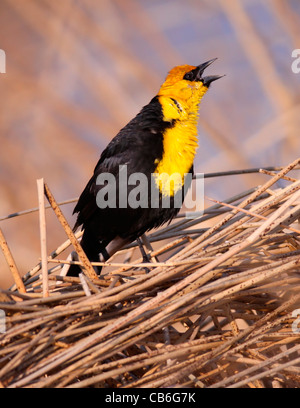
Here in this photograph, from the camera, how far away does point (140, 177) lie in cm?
203

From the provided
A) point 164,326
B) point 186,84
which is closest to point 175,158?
point 186,84

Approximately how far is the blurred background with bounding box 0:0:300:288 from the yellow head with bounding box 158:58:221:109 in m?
0.18

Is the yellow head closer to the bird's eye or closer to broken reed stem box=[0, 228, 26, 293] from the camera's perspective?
the bird's eye

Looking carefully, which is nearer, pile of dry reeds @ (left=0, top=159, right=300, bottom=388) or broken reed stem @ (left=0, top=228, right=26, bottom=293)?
pile of dry reeds @ (left=0, top=159, right=300, bottom=388)

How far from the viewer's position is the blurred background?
237 cm

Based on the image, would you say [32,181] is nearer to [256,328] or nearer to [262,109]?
[262,109]

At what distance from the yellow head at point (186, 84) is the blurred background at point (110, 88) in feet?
0.60

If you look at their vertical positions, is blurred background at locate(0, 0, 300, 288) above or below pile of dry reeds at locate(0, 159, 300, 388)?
above

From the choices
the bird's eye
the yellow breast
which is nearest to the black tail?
the yellow breast

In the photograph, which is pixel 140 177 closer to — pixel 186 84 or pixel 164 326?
pixel 186 84

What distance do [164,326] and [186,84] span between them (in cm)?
139

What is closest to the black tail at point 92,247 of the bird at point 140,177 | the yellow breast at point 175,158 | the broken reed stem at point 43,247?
the bird at point 140,177

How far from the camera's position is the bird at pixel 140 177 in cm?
204
